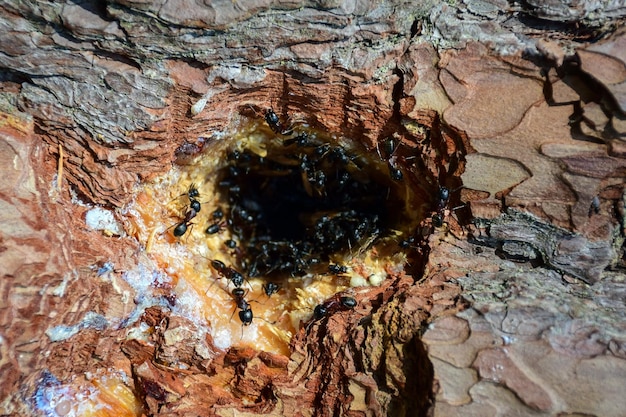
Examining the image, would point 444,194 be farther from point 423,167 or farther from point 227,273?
point 227,273

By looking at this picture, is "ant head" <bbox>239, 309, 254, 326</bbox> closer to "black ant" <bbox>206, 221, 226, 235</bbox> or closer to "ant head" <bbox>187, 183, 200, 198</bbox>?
"black ant" <bbox>206, 221, 226, 235</bbox>

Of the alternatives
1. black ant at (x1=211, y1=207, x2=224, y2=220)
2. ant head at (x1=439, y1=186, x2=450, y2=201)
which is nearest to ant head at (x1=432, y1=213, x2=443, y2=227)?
ant head at (x1=439, y1=186, x2=450, y2=201)

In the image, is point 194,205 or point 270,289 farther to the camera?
point 270,289

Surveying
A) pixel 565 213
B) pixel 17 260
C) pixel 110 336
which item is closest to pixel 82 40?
pixel 17 260

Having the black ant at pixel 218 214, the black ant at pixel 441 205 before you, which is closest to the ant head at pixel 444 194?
the black ant at pixel 441 205

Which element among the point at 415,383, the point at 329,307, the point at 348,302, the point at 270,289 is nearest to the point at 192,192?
the point at 270,289

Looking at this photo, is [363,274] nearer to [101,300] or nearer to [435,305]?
[435,305]
